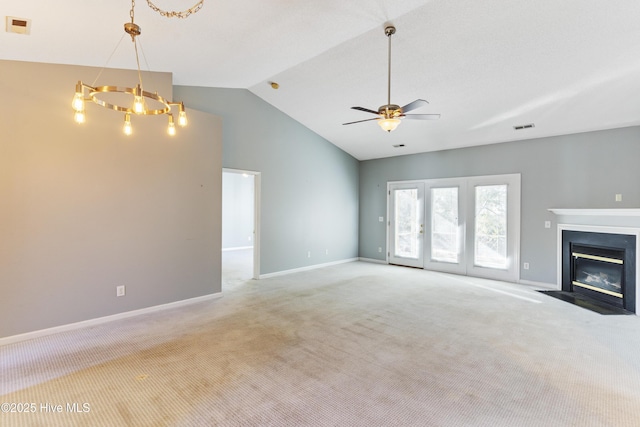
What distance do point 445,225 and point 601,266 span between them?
267 centimetres

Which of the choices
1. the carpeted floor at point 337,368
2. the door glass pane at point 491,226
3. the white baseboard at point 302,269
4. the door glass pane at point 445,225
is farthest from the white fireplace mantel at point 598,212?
the white baseboard at point 302,269

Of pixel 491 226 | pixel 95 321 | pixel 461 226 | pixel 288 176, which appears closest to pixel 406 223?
pixel 461 226

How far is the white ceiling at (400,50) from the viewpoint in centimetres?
292

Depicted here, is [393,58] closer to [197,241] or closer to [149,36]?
[149,36]

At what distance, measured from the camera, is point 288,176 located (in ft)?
21.5

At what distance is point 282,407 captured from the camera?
2162mm

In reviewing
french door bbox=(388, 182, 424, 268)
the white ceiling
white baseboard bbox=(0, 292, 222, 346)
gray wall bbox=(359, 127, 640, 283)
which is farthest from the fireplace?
white baseboard bbox=(0, 292, 222, 346)

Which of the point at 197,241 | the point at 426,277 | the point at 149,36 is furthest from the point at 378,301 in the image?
the point at 149,36

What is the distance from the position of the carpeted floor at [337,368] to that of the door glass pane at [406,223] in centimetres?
296

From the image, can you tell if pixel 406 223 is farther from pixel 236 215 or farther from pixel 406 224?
pixel 236 215

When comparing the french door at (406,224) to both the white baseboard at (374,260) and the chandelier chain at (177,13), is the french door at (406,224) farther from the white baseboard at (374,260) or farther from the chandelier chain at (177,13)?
the chandelier chain at (177,13)

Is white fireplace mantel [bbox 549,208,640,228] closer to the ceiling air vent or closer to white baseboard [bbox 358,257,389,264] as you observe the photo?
white baseboard [bbox 358,257,389,264]

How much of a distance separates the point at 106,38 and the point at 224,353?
3.42 metres

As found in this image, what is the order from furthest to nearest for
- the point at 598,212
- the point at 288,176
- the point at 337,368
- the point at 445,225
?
the point at 445,225 < the point at 288,176 < the point at 598,212 < the point at 337,368
